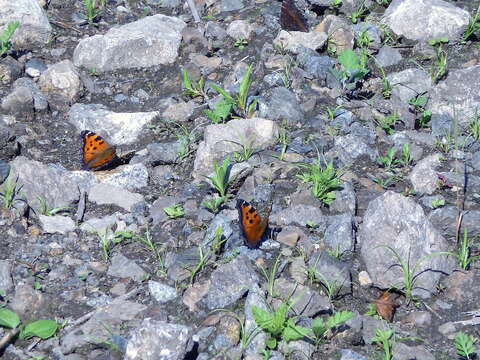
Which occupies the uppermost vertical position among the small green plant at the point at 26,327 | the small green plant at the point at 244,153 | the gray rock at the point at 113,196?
the small green plant at the point at 244,153

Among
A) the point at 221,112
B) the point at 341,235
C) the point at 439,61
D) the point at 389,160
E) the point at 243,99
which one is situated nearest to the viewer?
the point at 341,235

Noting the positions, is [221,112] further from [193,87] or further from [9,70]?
[9,70]

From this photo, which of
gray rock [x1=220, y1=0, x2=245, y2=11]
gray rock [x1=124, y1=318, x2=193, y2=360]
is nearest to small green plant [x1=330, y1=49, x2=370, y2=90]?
gray rock [x1=220, y1=0, x2=245, y2=11]

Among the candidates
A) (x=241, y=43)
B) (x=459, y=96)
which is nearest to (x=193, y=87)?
(x=241, y=43)

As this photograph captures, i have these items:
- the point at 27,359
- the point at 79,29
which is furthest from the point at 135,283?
the point at 79,29

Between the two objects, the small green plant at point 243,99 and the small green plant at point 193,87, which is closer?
the small green plant at point 243,99

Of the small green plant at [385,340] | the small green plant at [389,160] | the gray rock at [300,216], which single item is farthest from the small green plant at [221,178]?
the small green plant at [385,340]

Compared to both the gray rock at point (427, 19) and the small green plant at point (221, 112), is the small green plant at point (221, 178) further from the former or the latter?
the gray rock at point (427, 19)
